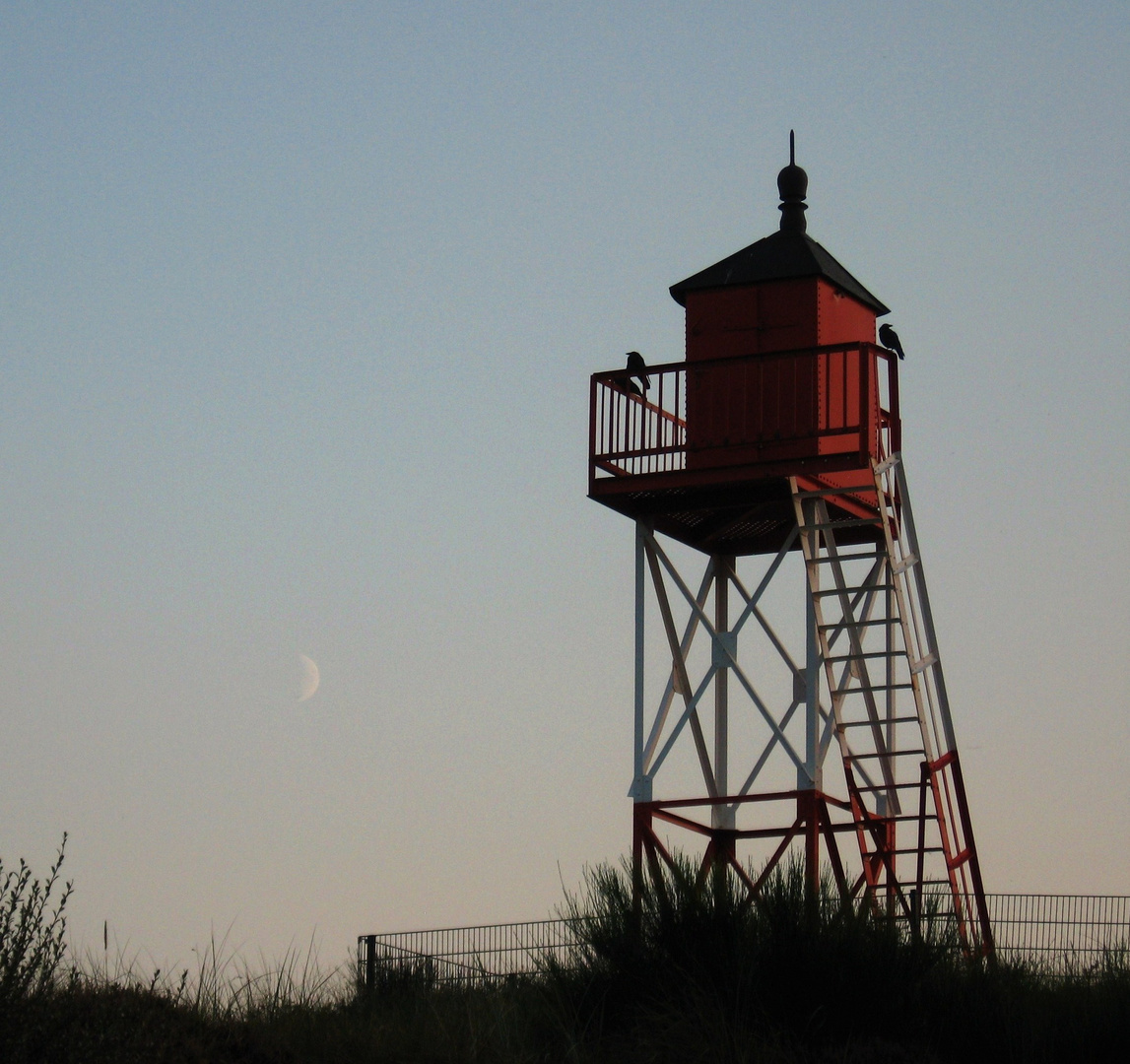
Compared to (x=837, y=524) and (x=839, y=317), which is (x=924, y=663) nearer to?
(x=837, y=524)

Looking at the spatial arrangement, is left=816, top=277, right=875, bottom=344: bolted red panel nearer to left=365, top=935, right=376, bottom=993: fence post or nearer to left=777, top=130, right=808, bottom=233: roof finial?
left=777, top=130, right=808, bottom=233: roof finial

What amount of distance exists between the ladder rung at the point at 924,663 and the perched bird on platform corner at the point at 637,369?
4674mm

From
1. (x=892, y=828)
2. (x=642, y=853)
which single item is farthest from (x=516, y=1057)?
(x=892, y=828)

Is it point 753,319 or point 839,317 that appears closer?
point 753,319

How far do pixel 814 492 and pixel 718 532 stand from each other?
2.28 m

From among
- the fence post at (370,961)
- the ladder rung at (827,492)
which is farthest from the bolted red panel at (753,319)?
the fence post at (370,961)

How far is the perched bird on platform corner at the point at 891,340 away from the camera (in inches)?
1094

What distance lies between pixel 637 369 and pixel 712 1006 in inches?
339

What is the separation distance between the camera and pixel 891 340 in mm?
27891

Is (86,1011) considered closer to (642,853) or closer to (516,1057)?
(516,1057)

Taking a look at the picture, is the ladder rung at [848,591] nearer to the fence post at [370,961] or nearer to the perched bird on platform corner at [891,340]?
the perched bird on platform corner at [891,340]

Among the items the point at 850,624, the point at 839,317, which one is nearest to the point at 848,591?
the point at 850,624

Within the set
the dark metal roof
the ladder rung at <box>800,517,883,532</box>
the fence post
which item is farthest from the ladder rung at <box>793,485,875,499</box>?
the fence post

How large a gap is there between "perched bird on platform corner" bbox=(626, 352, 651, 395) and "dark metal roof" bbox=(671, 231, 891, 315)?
44.9 inches
